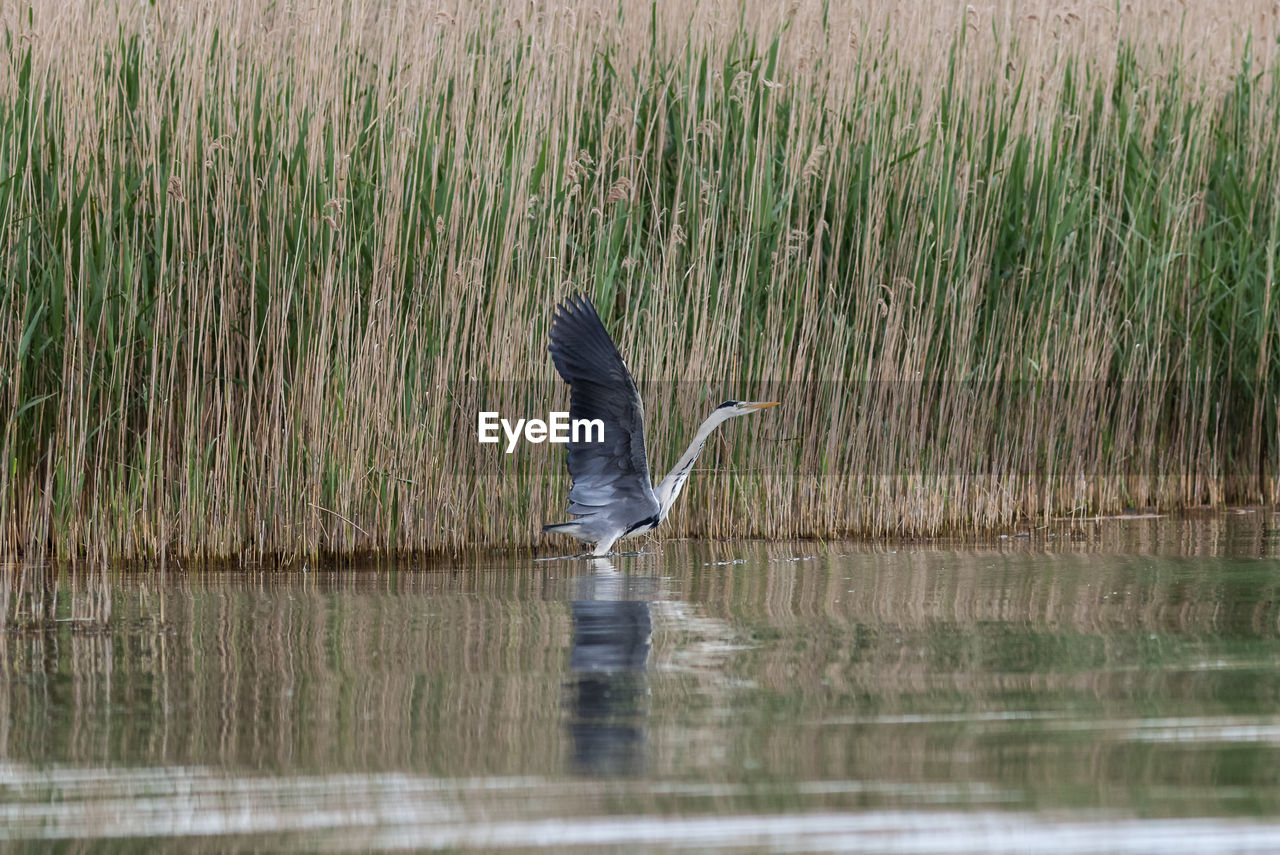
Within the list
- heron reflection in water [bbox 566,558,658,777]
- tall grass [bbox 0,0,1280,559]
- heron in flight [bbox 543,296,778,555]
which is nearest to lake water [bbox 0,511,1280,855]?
heron reflection in water [bbox 566,558,658,777]

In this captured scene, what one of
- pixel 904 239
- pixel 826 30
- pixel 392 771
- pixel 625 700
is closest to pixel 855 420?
pixel 904 239

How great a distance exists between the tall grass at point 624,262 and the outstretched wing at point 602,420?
51 centimetres

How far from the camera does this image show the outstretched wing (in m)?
6.64

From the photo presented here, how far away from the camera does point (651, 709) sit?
13.4 ft

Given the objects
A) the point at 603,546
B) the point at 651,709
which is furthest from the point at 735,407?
the point at 651,709

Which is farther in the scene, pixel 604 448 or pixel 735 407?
pixel 735 407

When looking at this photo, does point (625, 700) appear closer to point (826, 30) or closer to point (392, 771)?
point (392, 771)

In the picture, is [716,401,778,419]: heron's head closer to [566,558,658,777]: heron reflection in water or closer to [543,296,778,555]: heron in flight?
[543,296,778,555]: heron in flight

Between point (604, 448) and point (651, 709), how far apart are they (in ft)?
8.89

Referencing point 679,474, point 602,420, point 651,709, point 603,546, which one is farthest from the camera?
point 603,546

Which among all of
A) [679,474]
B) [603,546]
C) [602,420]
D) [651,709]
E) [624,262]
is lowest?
[651,709]

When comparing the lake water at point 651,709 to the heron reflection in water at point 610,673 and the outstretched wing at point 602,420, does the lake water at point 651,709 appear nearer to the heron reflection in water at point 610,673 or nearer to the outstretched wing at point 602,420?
the heron reflection in water at point 610,673

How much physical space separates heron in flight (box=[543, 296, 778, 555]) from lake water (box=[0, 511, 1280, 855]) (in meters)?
0.24

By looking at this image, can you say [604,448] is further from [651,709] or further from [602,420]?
[651,709]
